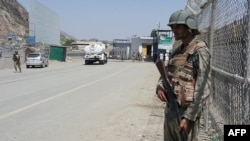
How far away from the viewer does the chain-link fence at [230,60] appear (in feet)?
13.2

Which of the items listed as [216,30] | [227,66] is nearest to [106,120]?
[216,30]

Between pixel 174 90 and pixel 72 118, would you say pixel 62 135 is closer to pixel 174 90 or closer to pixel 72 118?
pixel 72 118

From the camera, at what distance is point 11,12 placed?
400 feet

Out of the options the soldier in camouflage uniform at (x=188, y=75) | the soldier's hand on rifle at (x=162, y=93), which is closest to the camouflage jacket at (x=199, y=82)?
the soldier in camouflage uniform at (x=188, y=75)

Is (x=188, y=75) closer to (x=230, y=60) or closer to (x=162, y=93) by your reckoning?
(x=162, y=93)

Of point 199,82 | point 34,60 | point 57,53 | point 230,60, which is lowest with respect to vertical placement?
point 34,60

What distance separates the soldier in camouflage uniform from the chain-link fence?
0.41 m

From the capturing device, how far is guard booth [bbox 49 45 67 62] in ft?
209

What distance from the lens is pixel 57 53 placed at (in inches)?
2520

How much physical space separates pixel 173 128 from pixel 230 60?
1.80 m

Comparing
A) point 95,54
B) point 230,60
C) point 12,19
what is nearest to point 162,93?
point 230,60

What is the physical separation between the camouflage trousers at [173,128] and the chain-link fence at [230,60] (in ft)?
1.47

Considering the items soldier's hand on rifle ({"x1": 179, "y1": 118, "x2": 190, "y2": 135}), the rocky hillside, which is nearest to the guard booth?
the rocky hillside

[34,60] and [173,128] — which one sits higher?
[173,128]
